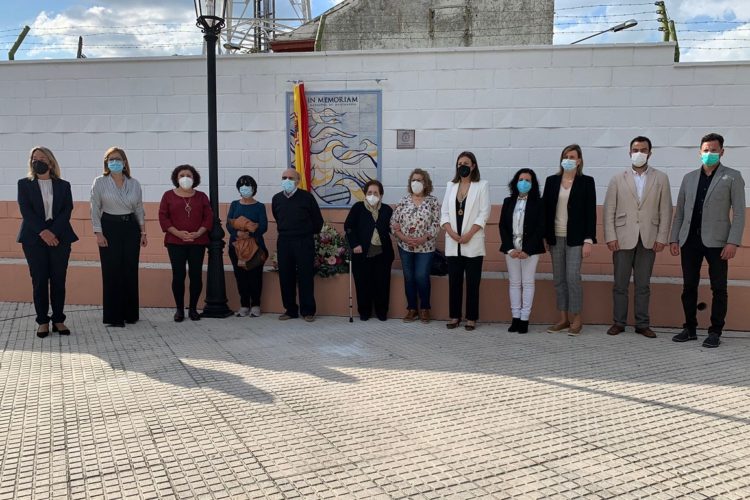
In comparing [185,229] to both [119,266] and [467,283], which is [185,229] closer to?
[119,266]

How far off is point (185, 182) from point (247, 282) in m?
1.29

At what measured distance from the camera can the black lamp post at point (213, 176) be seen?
6148 millimetres

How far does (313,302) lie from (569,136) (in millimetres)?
3461

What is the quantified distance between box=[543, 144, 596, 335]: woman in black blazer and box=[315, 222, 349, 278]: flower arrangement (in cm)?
224

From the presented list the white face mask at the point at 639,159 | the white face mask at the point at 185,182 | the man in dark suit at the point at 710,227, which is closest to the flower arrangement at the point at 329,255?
the white face mask at the point at 185,182

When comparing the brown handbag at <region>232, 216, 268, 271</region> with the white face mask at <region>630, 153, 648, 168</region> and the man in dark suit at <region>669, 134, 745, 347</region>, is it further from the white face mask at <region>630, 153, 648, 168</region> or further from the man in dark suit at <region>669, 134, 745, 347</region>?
the man in dark suit at <region>669, 134, 745, 347</region>

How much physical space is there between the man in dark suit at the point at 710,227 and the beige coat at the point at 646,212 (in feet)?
0.36

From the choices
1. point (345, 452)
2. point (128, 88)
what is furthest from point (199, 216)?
point (345, 452)

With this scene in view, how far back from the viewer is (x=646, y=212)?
17.5 feet

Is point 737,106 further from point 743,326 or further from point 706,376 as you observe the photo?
point 706,376

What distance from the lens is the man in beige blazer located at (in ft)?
17.5

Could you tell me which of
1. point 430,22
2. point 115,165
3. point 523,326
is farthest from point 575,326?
point 430,22

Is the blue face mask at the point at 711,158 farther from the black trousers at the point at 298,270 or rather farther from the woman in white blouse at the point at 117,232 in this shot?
the woman in white blouse at the point at 117,232

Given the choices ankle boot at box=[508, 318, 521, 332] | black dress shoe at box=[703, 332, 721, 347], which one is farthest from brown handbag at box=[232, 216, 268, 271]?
black dress shoe at box=[703, 332, 721, 347]
